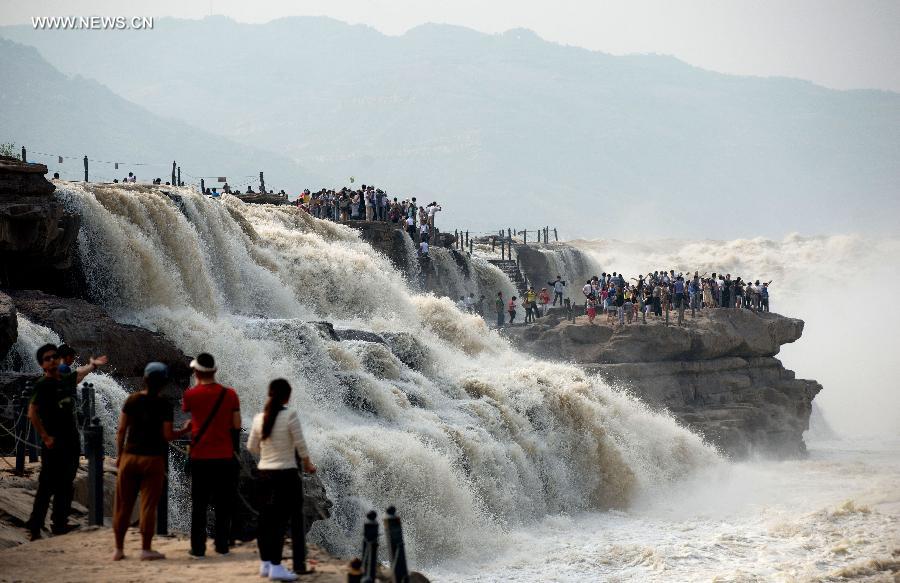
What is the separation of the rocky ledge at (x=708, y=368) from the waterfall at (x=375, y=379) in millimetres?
1477

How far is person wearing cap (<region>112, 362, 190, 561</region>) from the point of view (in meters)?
8.40

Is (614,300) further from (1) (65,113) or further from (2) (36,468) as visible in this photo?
(1) (65,113)

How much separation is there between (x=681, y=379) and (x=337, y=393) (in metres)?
14.5

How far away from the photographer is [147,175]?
7008 inches

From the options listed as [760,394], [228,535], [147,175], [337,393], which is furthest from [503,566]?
[147,175]

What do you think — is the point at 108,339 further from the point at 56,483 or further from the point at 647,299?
the point at 647,299

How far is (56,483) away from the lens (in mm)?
9547

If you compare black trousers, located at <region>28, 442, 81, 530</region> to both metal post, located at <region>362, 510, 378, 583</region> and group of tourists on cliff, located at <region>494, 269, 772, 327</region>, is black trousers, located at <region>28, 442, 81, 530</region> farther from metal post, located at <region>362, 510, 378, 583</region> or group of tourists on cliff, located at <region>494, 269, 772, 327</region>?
group of tourists on cliff, located at <region>494, 269, 772, 327</region>

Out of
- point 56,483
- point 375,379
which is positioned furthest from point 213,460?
point 375,379

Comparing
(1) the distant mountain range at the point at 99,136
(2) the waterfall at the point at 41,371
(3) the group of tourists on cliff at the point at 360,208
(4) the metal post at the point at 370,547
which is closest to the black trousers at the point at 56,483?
(4) the metal post at the point at 370,547

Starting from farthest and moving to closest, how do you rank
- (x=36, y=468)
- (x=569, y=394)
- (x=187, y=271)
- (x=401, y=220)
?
1. (x=401, y=220)
2. (x=569, y=394)
3. (x=187, y=271)
4. (x=36, y=468)

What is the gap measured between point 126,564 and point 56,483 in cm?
145

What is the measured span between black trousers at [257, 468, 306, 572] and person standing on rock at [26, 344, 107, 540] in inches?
86.5

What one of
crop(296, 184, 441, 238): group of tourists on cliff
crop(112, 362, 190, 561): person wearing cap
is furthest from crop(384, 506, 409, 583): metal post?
crop(296, 184, 441, 238): group of tourists on cliff
